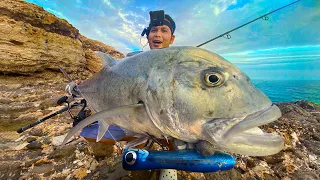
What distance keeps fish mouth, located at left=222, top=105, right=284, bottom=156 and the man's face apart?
3090mm

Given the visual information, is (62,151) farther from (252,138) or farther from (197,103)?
(252,138)

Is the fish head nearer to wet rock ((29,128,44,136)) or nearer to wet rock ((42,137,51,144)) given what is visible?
wet rock ((42,137,51,144))

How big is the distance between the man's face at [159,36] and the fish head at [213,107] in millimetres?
2752

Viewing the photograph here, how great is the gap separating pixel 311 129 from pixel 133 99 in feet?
14.5

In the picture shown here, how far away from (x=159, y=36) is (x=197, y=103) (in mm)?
3059

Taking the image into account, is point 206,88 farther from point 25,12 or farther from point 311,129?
point 25,12

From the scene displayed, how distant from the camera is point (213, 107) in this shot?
41.9 inches

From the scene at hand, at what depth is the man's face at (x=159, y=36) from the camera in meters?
3.86

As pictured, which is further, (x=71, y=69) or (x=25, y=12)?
(x=71, y=69)

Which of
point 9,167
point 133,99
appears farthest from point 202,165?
point 9,167

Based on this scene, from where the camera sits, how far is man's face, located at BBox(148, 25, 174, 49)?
3.86 metres

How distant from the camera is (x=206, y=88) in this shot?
111 centimetres

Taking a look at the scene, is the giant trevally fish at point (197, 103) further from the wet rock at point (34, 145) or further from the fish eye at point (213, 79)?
the wet rock at point (34, 145)

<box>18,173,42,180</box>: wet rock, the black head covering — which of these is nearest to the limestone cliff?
<box>18,173,42,180</box>: wet rock
